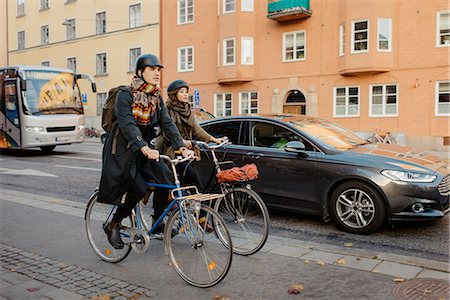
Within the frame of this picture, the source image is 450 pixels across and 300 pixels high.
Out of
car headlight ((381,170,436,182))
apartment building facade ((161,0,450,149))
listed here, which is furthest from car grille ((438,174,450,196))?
apartment building facade ((161,0,450,149))

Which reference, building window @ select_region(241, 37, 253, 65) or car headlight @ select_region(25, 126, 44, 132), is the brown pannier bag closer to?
→ car headlight @ select_region(25, 126, 44, 132)

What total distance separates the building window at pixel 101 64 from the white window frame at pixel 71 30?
388 centimetres

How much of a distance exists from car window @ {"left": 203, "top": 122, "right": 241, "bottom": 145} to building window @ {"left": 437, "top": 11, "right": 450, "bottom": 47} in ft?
62.6

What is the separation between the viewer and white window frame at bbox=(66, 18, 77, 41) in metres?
41.0

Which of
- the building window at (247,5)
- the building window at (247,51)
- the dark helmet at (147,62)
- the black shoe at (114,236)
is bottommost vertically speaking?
the black shoe at (114,236)

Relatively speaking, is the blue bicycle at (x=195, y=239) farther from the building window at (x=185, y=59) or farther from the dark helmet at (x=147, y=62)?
the building window at (x=185, y=59)

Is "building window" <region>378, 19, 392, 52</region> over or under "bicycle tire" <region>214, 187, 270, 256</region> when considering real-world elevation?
over

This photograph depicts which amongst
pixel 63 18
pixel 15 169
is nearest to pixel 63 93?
pixel 15 169

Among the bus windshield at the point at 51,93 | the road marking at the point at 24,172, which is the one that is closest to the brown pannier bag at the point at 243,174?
→ the road marking at the point at 24,172

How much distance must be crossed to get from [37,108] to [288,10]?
15.4m

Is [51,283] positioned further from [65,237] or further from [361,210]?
[361,210]

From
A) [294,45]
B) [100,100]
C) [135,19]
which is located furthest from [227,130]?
[100,100]

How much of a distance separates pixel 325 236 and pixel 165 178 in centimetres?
257

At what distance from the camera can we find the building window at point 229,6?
29422 mm
